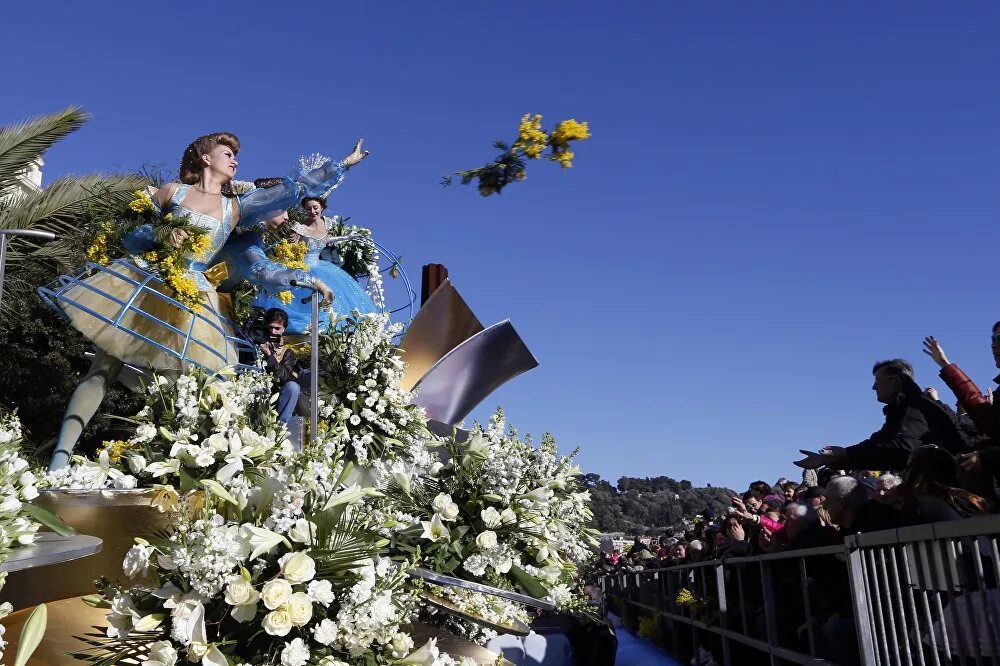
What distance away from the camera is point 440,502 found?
4.50 metres

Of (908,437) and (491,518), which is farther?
(908,437)

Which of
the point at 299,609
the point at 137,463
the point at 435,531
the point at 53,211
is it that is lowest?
the point at 299,609

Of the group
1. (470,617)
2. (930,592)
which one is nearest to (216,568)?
(470,617)

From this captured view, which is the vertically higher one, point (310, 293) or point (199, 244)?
point (310, 293)

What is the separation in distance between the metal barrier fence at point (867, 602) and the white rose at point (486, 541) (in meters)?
1.73

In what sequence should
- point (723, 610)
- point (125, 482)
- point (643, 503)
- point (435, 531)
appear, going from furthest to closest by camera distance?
point (643, 503)
point (723, 610)
point (435, 531)
point (125, 482)

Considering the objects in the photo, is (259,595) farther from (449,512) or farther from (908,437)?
(908,437)

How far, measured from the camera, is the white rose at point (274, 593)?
2709mm

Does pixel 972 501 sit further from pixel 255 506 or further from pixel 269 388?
pixel 269 388

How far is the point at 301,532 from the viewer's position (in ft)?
9.38

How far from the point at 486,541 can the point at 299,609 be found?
5.76 ft

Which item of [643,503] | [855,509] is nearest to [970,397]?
[855,509]

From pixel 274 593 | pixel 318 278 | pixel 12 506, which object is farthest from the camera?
pixel 318 278

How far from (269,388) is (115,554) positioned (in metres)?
1.98
